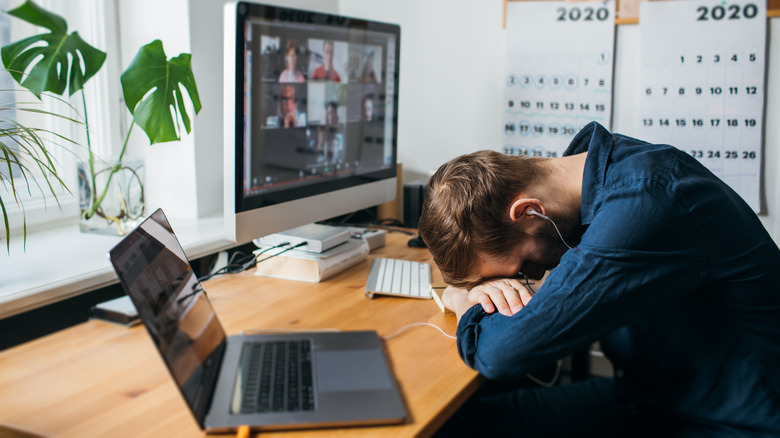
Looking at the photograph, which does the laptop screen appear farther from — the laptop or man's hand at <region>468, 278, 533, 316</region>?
man's hand at <region>468, 278, 533, 316</region>

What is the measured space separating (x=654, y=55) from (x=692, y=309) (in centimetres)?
112

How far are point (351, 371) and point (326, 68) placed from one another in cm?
79

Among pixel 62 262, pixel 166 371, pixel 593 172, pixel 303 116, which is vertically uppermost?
pixel 303 116

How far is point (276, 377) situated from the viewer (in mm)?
936

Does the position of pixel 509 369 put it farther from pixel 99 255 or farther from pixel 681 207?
pixel 99 255

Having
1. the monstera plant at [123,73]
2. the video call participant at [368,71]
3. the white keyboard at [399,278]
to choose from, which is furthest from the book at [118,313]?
the video call participant at [368,71]

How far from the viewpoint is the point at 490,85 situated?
2.13 metres

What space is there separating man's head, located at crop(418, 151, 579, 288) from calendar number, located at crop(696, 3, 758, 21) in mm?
1085

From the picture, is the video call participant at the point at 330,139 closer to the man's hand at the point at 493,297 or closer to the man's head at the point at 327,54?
the man's head at the point at 327,54

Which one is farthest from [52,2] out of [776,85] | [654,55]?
[776,85]

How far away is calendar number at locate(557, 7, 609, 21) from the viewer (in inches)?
76.4

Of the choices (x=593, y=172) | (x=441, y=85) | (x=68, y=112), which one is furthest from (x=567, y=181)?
(x=68, y=112)

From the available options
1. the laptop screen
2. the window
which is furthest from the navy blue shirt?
the window

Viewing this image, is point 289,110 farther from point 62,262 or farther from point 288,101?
point 62,262
